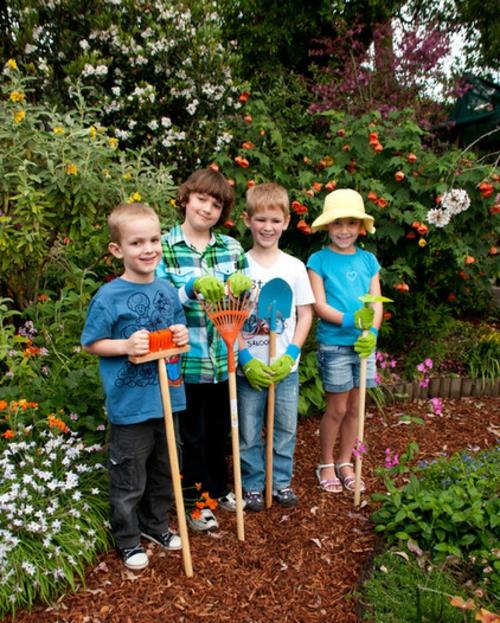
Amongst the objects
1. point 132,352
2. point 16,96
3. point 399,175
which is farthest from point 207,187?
point 399,175

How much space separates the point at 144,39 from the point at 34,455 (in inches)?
179

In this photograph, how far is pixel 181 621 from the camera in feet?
7.63

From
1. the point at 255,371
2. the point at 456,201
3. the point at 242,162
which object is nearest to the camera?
the point at 255,371

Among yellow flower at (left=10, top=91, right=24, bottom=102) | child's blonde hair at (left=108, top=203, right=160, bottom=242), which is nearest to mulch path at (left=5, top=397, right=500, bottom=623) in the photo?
child's blonde hair at (left=108, top=203, right=160, bottom=242)

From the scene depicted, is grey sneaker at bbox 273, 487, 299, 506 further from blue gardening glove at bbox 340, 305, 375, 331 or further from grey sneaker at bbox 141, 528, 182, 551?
blue gardening glove at bbox 340, 305, 375, 331

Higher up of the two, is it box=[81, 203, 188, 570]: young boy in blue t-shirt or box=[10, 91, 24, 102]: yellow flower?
box=[10, 91, 24, 102]: yellow flower

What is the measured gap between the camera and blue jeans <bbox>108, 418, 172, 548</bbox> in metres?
2.47

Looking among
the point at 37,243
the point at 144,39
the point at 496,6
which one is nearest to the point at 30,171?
the point at 37,243

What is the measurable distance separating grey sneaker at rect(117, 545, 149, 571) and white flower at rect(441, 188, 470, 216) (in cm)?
316

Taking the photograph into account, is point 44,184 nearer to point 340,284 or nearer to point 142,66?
point 340,284

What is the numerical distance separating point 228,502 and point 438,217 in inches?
103

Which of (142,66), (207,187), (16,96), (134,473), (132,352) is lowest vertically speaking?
(134,473)

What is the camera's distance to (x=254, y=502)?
306cm

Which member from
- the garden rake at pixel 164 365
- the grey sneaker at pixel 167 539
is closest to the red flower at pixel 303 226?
the garden rake at pixel 164 365
